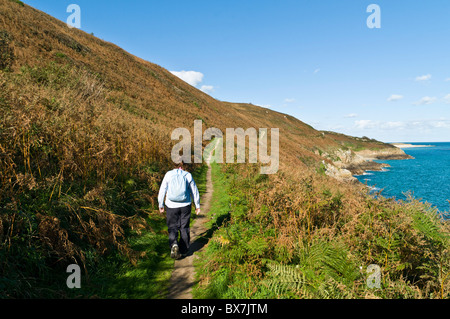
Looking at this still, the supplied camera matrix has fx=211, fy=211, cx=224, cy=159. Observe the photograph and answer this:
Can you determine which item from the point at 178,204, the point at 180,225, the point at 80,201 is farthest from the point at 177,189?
the point at 80,201

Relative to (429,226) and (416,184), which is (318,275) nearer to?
(429,226)

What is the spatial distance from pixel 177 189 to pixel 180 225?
35.6 inches

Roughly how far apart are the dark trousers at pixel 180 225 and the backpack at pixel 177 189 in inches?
10.6

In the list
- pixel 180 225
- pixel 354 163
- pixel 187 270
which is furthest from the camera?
pixel 354 163

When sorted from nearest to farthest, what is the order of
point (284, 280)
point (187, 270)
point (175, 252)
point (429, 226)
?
point (284, 280) → point (429, 226) → point (187, 270) → point (175, 252)

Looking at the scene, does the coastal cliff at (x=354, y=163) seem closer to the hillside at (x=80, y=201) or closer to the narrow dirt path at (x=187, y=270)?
the hillside at (x=80, y=201)

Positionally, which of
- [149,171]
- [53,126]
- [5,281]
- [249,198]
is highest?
[53,126]

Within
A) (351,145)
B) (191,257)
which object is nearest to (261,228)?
(191,257)

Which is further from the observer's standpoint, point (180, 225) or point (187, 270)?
point (180, 225)

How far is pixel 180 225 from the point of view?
5.07 m
